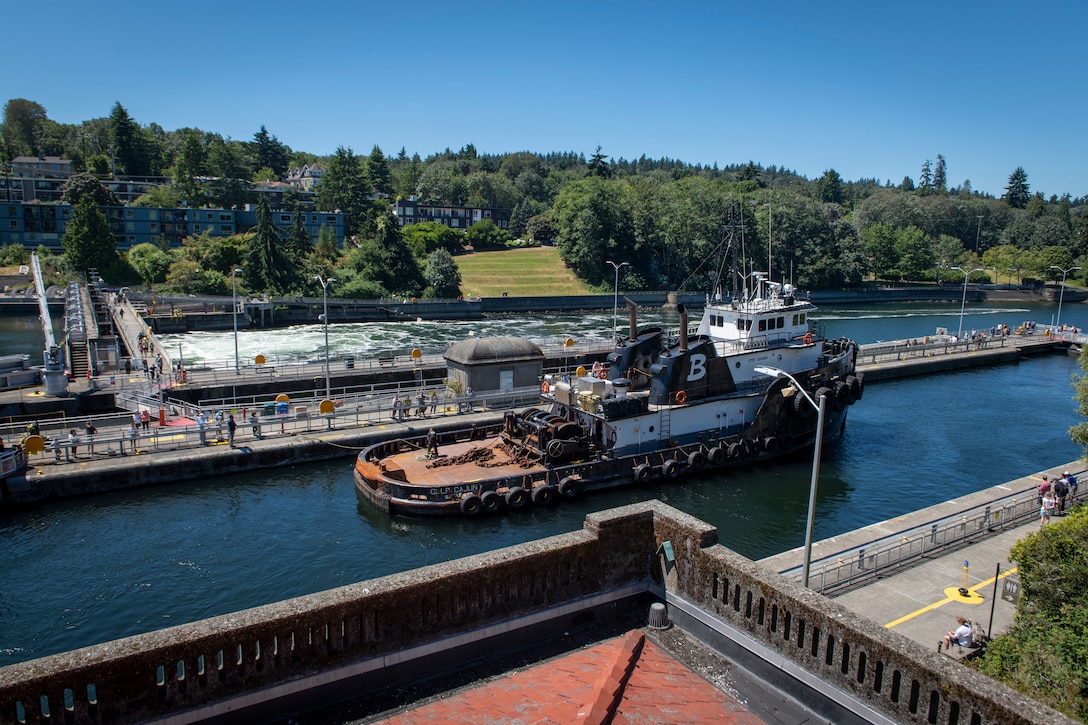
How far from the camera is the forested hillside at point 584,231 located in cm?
8794

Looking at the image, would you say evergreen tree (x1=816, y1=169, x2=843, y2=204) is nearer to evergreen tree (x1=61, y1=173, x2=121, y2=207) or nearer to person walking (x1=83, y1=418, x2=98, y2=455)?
evergreen tree (x1=61, y1=173, x2=121, y2=207)

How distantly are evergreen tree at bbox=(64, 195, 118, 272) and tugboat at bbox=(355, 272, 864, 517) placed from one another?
75998 millimetres

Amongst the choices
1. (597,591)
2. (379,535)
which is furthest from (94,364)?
(597,591)

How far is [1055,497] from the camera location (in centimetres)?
2153

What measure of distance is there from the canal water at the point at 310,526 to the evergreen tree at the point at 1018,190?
17507 centimetres

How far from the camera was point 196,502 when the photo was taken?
25.9m

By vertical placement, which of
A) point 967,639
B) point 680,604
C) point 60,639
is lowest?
point 60,639

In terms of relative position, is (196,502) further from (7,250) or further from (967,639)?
(7,250)

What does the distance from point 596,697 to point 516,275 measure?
327 ft

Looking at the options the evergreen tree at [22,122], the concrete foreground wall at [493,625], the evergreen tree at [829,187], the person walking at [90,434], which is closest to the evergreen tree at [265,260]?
the person walking at [90,434]

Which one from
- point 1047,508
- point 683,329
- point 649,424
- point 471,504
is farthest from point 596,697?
point 683,329

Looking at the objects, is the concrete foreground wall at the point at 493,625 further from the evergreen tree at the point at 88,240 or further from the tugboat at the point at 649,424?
the evergreen tree at the point at 88,240

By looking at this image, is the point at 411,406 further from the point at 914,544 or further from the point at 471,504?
the point at 914,544

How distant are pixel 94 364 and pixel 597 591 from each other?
43.5 meters
